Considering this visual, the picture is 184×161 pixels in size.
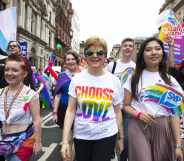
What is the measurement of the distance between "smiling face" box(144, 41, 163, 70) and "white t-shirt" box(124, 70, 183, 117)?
93 millimetres

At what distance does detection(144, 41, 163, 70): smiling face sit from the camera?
167 inches

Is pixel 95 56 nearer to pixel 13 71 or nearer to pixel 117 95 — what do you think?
pixel 117 95

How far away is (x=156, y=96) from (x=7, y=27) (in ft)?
22.9

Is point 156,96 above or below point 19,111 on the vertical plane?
above

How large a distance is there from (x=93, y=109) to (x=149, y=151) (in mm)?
620

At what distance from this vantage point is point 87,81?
411cm

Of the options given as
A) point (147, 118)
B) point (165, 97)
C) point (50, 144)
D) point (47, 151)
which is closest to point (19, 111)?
point (147, 118)

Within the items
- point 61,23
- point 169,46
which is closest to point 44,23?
point 61,23

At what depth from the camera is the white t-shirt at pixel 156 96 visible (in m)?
4.09

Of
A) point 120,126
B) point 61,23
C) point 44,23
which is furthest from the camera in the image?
point 61,23

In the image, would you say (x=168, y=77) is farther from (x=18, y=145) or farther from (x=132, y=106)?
(x=18, y=145)

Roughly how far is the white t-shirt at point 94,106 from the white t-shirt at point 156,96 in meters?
0.25

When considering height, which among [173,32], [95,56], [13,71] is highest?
[173,32]

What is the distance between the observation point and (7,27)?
10.5 m
